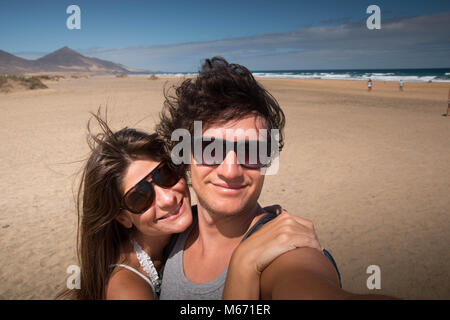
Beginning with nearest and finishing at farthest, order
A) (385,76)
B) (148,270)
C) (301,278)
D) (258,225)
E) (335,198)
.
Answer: (301,278) → (258,225) → (148,270) → (335,198) → (385,76)

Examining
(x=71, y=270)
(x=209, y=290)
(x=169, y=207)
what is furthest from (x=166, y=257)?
(x=71, y=270)

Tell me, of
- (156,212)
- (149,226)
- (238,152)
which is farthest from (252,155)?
(149,226)

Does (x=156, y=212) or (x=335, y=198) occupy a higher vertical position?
(x=156, y=212)

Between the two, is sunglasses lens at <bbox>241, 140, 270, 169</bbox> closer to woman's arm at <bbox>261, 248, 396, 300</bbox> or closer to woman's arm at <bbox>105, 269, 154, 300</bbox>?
woman's arm at <bbox>261, 248, 396, 300</bbox>

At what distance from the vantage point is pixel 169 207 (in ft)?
7.09

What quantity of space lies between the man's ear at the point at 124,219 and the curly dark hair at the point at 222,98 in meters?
0.62

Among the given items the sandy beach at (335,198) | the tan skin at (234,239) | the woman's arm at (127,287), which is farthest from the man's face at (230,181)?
the sandy beach at (335,198)

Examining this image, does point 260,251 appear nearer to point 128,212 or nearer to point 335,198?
point 128,212

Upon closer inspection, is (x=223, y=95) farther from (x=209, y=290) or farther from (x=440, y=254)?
(x=440, y=254)

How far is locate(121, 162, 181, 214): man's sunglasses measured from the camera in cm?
211

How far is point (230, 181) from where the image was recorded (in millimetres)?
1916

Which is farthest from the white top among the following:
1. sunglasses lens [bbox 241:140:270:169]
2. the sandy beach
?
the sandy beach

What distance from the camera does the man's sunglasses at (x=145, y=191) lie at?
211 centimetres

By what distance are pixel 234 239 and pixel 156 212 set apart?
60cm
